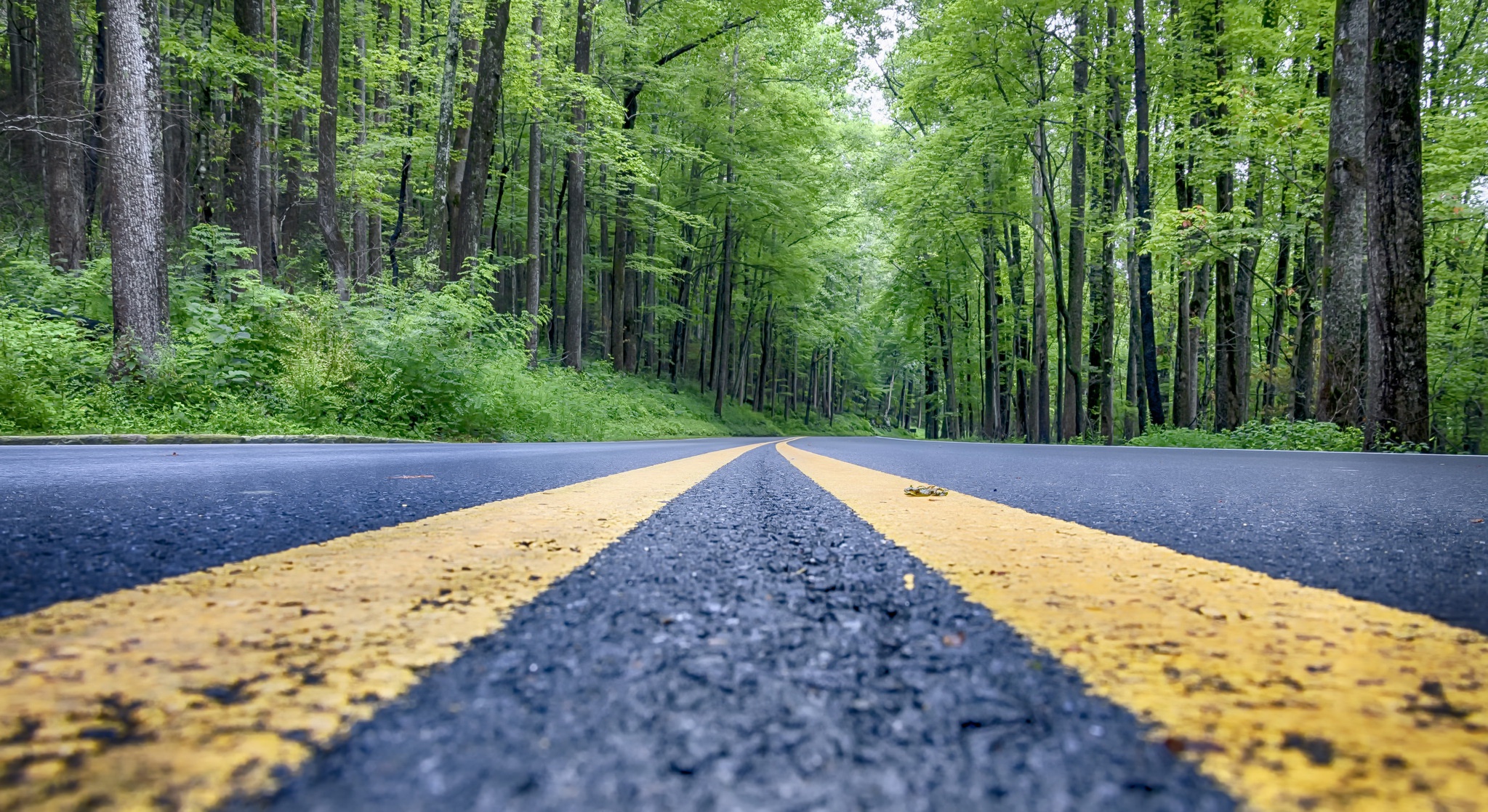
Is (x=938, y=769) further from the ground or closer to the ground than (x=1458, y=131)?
closer to the ground

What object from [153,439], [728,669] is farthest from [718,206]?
[728,669]

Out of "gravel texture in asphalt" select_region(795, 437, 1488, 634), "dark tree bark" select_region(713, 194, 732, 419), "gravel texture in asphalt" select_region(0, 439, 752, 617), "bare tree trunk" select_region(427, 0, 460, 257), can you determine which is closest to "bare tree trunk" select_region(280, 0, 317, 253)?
"bare tree trunk" select_region(427, 0, 460, 257)

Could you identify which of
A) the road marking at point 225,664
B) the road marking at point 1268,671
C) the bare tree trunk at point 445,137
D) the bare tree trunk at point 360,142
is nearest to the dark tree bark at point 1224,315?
the bare tree trunk at point 445,137

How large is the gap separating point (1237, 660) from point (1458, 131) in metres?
15.7

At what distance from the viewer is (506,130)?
86.0 ft

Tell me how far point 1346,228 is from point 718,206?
65.6 ft

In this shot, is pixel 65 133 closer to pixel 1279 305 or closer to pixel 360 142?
pixel 360 142

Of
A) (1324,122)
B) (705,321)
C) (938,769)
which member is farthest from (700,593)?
(705,321)

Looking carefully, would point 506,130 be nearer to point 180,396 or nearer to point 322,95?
point 322,95

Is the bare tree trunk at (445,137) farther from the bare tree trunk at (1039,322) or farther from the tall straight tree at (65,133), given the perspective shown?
the bare tree trunk at (1039,322)

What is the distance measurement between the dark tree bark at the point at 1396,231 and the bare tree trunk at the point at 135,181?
13105mm

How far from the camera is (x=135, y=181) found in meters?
8.57

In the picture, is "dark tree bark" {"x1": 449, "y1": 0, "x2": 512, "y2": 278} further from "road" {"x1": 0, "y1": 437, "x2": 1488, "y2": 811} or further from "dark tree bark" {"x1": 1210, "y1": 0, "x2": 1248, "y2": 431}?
"dark tree bark" {"x1": 1210, "y1": 0, "x2": 1248, "y2": 431}

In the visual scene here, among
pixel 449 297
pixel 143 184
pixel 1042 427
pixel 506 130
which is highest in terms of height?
pixel 506 130
